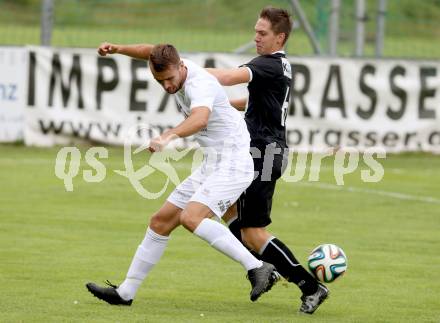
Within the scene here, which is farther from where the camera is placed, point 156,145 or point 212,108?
point 212,108

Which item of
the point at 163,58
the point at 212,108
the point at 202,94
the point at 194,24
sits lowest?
the point at 194,24

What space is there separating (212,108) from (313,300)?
1.49 m

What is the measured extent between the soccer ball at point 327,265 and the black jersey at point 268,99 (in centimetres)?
83

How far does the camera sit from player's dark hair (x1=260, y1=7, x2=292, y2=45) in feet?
26.0

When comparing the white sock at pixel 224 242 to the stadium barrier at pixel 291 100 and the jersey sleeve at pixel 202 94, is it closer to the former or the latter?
the jersey sleeve at pixel 202 94

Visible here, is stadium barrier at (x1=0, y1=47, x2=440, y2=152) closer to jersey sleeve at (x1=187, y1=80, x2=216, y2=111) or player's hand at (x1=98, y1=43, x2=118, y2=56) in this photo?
player's hand at (x1=98, y1=43, x2=118, y2=56)

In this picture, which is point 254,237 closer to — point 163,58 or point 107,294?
point 107,294

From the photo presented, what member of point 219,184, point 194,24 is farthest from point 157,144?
point 194,24

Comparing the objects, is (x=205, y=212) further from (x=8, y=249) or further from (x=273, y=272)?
(x=8, y=249)

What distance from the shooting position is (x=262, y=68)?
777cm

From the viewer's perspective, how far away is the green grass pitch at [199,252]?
771 centimetres

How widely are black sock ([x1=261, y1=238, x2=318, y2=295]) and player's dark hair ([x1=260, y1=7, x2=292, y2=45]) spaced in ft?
4.84

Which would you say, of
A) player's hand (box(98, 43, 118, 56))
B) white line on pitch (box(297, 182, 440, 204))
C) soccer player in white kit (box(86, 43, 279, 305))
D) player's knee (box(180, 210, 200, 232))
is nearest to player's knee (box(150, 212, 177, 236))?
soccer player in white kit (box(86, 43, 279, 305))

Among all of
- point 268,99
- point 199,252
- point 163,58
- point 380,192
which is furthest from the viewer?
point 380,192
